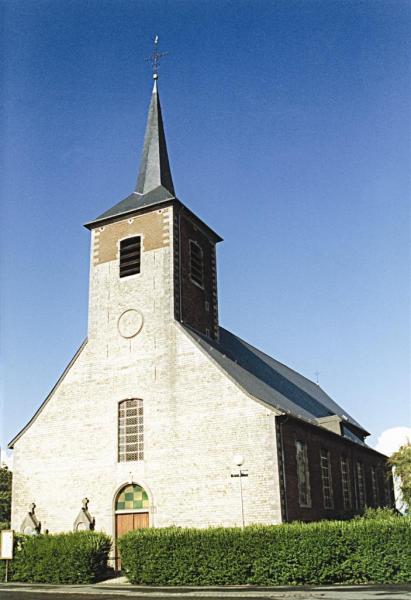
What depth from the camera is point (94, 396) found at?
24625mm

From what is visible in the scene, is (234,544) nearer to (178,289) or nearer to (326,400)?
(178,289)

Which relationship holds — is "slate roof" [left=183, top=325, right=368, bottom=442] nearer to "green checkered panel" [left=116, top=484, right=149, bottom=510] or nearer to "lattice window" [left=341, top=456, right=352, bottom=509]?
"lattice window" [left=341, top=456, right=352, bottom=509]

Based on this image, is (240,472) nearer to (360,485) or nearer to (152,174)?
(360,485)

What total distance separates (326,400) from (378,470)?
761cm

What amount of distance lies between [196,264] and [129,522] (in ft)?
36.3

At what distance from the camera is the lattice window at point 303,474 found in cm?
2239

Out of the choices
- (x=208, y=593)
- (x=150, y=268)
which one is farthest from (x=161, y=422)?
(x=208, y=593)

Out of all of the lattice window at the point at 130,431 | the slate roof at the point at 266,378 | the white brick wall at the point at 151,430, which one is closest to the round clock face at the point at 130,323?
the white brick wall at the point at 151,430

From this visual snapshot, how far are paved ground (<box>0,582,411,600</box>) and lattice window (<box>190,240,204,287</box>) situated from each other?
13.3 meters

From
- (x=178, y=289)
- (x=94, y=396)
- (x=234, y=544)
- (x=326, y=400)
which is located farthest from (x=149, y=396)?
(x=326, y=400)

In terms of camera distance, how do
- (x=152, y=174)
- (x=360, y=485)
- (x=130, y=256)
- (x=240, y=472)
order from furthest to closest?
(x=360, y=485), (x=152, y=174), (x=130, y=256), (x=240, y=472)

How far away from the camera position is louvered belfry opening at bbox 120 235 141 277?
26.1m

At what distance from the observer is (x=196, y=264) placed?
90.2ft

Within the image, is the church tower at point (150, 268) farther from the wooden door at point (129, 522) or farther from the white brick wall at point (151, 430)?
the wooden door at point (129, 522)
